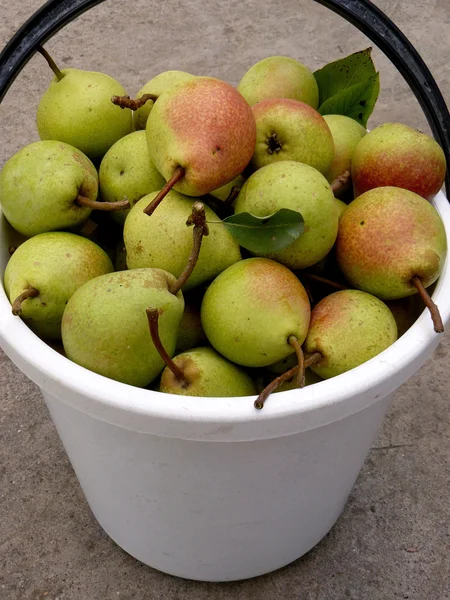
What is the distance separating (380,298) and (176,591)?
0.65 metres

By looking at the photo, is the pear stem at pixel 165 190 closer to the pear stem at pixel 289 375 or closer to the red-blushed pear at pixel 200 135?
the red-blushed pear at pixel 200 135

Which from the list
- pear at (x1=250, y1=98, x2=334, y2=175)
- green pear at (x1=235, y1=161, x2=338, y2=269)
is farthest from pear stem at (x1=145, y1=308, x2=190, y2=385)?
pear at (x1=250, y1=98, x2=334, y2=175)

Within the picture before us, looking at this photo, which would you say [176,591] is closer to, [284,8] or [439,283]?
[439,283]

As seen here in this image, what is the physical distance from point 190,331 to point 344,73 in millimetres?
615

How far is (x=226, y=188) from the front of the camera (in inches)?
42.0

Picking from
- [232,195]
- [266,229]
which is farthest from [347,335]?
[232,195]

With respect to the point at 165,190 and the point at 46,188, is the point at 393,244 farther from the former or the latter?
the point at 46,188

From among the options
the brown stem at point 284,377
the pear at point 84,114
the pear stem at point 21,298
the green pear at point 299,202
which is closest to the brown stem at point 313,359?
the brown stem at point 284,377

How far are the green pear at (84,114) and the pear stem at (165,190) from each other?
252 mm

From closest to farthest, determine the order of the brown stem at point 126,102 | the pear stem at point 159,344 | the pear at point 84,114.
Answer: the pear stem at point 159,344, the brown stem at point 126,102, the pear at point 84,114

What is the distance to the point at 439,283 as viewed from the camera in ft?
3.23

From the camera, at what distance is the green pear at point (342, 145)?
3.75ft

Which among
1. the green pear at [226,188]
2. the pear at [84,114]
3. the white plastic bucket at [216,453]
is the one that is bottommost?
the white plastic bucket at [216,453]

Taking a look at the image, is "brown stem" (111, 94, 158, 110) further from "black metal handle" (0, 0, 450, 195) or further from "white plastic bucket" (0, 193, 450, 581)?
"white plastic bucket" (0, 193, 450, 581)
